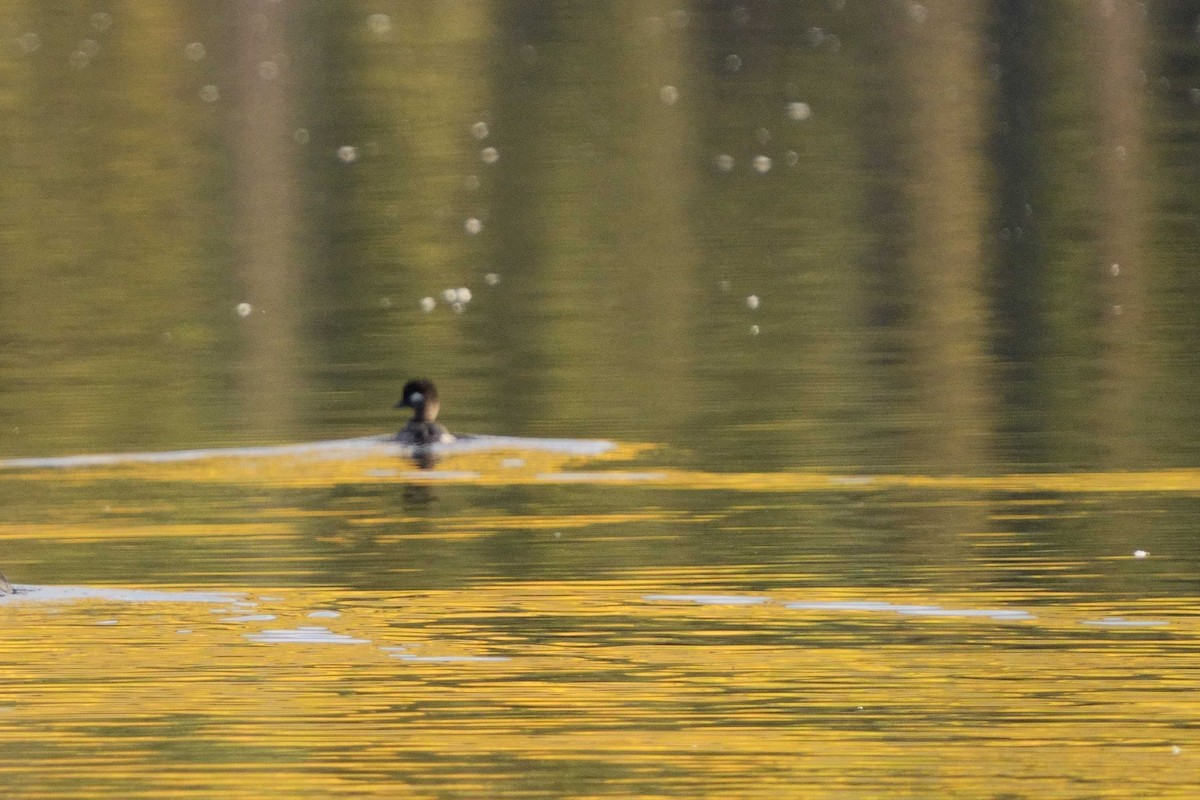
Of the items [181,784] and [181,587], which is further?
Result: [181,587]

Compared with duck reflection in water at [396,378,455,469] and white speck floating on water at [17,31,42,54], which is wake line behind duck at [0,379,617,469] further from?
white speck floating on water at [17,31,42,54]

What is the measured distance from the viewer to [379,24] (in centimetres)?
6438

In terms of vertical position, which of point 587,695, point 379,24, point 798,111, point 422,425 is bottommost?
point 379,24

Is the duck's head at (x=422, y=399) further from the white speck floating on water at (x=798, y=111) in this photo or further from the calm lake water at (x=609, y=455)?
the white speck floating on water at (x=798, y=111)

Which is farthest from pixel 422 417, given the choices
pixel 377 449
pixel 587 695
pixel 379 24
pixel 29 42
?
pixel 379 24

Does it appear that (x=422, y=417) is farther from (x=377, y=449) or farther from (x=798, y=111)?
(x=798, y=111)

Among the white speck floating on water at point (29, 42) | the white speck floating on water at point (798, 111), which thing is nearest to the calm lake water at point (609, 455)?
the white speck floating on water at point (798, 111)

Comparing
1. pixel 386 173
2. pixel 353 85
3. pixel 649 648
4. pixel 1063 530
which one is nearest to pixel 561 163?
pixel 386 173

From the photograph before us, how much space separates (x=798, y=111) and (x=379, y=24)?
21028 millimetres

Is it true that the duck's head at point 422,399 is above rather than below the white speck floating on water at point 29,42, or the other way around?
above

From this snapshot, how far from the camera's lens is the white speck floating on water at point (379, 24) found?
62.5 metres

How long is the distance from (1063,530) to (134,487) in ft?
16.6

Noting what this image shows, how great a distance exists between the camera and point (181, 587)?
13227 millimetres

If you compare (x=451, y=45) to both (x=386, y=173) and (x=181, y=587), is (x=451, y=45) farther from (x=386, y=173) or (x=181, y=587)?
(x=181, y=587)
